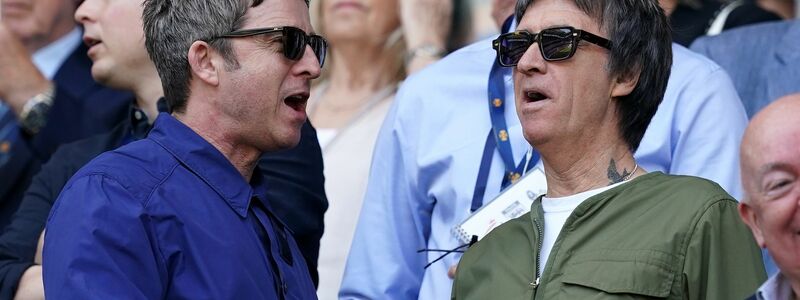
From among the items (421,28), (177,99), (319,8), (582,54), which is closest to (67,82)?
(319,8)

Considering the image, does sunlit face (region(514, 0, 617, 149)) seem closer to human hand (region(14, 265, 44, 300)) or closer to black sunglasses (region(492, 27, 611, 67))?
black sunglasses (region(492, 27, 611, 67))

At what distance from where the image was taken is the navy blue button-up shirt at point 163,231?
9.61 feet

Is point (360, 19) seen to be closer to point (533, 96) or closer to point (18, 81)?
point (18, 81)

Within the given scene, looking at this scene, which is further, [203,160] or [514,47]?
[514,47]

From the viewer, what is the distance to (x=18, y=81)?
537 cm

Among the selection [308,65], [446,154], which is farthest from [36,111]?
[308,65]

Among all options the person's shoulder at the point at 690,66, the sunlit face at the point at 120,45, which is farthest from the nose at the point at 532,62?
the sunlit face at the point at 120,45

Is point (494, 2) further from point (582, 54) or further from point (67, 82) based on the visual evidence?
point (67, 82)

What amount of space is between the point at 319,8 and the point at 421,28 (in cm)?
51

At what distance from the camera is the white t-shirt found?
132 inches

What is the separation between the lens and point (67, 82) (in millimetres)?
5898

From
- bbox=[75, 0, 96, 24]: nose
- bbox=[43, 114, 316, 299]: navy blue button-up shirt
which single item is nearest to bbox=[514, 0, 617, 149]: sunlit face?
bbox=[43, 114, 316, 299]: navy blue button-up shirt

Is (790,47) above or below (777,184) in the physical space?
below

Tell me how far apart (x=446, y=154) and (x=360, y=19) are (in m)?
1.78
